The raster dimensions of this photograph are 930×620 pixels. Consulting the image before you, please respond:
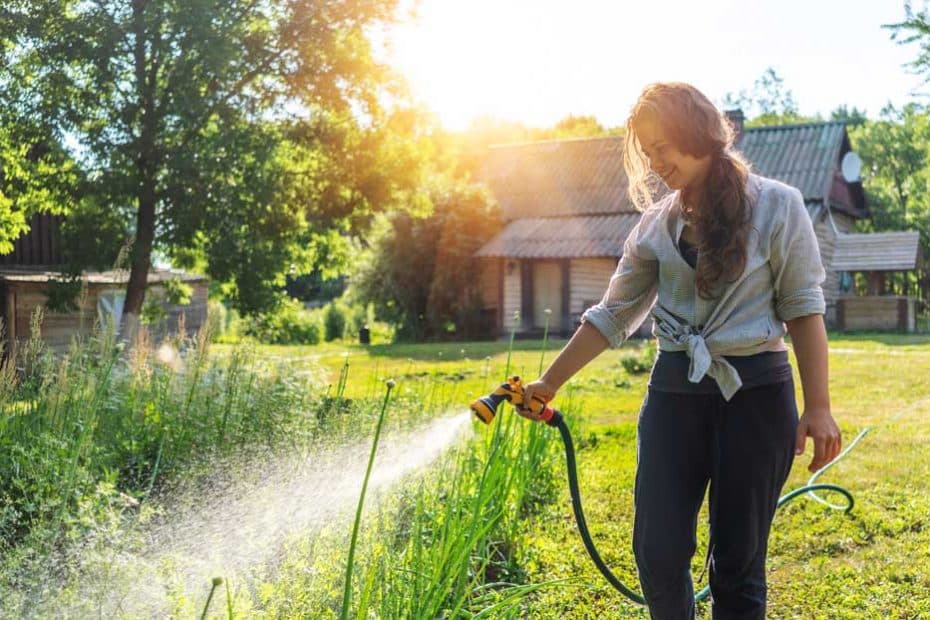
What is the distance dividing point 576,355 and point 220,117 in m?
7.65

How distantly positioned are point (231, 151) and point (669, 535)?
753 cm

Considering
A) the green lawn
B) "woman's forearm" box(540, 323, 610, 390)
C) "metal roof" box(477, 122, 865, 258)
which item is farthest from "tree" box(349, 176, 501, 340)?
"woman's forearm" box(540, 323, 610, 390)

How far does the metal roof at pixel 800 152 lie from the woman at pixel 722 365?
21.4 m

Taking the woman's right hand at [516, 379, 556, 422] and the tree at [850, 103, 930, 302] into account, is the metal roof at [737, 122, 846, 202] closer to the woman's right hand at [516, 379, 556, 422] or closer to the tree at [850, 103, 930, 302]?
the tree at [850, 103, 930, 302]

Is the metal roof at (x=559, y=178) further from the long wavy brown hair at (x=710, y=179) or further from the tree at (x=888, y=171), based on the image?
the long wavy brown hair at (x=710, y=179)

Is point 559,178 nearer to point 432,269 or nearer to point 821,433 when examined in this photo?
point 432,269

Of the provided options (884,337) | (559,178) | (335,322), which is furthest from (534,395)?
(559,178)

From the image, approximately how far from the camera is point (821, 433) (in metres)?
2.46

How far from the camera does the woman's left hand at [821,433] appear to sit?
2.46 meters

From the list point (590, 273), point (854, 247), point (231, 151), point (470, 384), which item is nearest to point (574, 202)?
point (590, 273)

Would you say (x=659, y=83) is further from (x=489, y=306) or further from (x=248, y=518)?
(x=489, y=306)

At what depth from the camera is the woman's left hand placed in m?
2.46

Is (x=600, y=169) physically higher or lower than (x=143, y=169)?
higher

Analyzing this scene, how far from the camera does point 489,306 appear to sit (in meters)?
23.8
